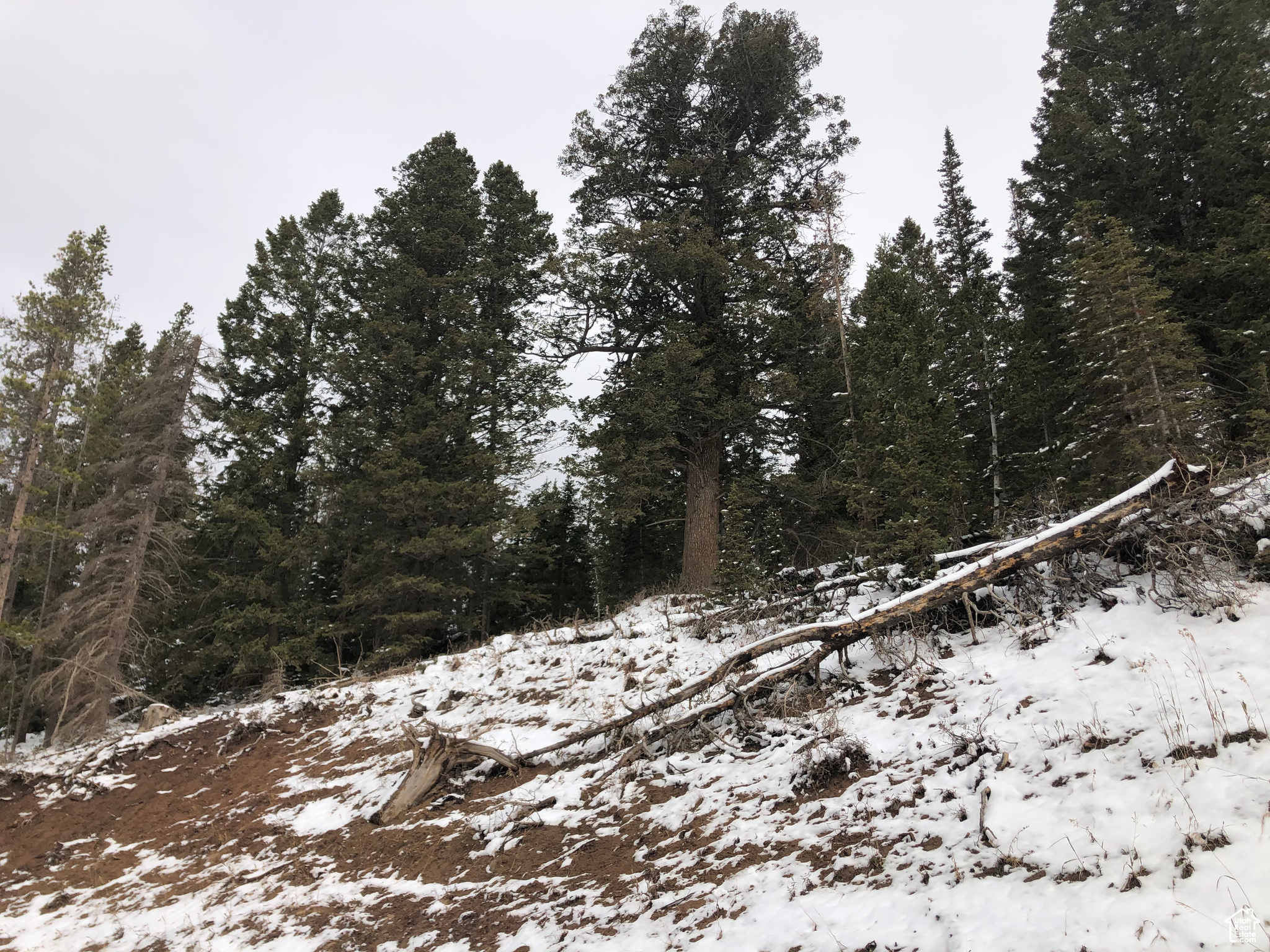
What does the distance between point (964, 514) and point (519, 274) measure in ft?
52.1

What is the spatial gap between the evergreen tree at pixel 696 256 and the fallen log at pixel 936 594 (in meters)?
7.58

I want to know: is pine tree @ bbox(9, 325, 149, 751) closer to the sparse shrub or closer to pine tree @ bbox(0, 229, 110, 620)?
pine tree @ bbox(0, 229, 110, 620)

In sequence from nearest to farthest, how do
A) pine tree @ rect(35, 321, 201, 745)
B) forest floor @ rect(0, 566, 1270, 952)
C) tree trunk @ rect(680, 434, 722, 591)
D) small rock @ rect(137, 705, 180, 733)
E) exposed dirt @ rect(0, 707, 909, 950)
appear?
forest floor @ rect(0, 566, 1270, 952) < exposed dirt @ rect(0, 707, 909, 950) < small rock @ rect(137, 705, 180, 733) < tree trunk @ rect(680, 434, 722, 591) < pine tree @ rect(35, 321, 201, 745)

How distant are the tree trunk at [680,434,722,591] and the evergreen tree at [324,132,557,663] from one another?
4580 millimetres

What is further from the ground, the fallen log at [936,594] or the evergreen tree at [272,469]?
the evergreen tree at [272,469]

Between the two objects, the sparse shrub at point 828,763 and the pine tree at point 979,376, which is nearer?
the sparse shrub at point 828,763

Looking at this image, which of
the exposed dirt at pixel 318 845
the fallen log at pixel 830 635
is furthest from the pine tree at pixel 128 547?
the fallen log at pixel 830 635

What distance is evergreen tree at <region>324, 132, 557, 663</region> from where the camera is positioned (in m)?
17.5

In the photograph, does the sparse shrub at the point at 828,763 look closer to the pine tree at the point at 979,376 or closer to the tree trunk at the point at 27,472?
the pine tree at the point at 979,376

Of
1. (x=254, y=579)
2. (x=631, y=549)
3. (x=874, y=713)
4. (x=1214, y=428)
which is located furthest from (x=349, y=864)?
(x=631, y=549)

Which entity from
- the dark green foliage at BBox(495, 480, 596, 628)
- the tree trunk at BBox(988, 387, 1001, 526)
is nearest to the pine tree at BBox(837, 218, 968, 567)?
the tree trunk at BBox(988, 387, 1001, 526)

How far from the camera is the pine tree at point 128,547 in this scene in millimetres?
15805

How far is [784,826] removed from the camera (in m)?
4.39

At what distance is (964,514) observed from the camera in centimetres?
1805
